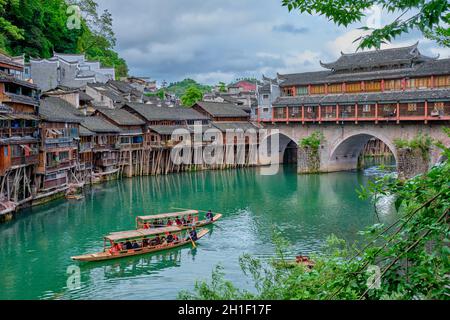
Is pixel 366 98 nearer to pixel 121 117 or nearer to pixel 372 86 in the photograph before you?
pixel 372 86

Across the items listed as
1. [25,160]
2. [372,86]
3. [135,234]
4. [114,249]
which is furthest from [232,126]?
[114,249]

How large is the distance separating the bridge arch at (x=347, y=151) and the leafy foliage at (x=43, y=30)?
1312 inches

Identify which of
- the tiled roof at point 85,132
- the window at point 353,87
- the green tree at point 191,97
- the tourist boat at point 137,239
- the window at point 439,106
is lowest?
the tourist boat at point 137,239

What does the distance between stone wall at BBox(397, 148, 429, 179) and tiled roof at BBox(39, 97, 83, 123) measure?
87.9 ft

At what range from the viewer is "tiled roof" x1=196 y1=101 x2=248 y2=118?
198 ft

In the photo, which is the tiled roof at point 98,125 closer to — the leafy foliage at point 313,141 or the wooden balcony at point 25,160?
the wooden balcony at point 25,160

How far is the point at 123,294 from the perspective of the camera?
56.9 feet

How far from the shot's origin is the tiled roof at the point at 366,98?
Answer: 1649 inches

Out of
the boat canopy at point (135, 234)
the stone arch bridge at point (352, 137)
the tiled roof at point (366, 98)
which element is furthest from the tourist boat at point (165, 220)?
the tiled roof at point (366, 98)

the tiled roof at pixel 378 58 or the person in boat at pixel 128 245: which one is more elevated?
the tiled roof at pixel 378 58

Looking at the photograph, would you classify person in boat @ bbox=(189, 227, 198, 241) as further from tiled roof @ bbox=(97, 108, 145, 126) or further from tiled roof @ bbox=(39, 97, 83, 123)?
tiled roof @ bbox=(97, 108, 145, 126)

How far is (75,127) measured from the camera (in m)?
39.9

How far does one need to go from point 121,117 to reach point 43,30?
21462mm

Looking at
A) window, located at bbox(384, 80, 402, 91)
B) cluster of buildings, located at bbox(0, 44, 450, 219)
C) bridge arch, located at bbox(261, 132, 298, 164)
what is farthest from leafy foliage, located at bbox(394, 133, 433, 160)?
bridge arch, located at bbox(261, 132, 298, 164)
